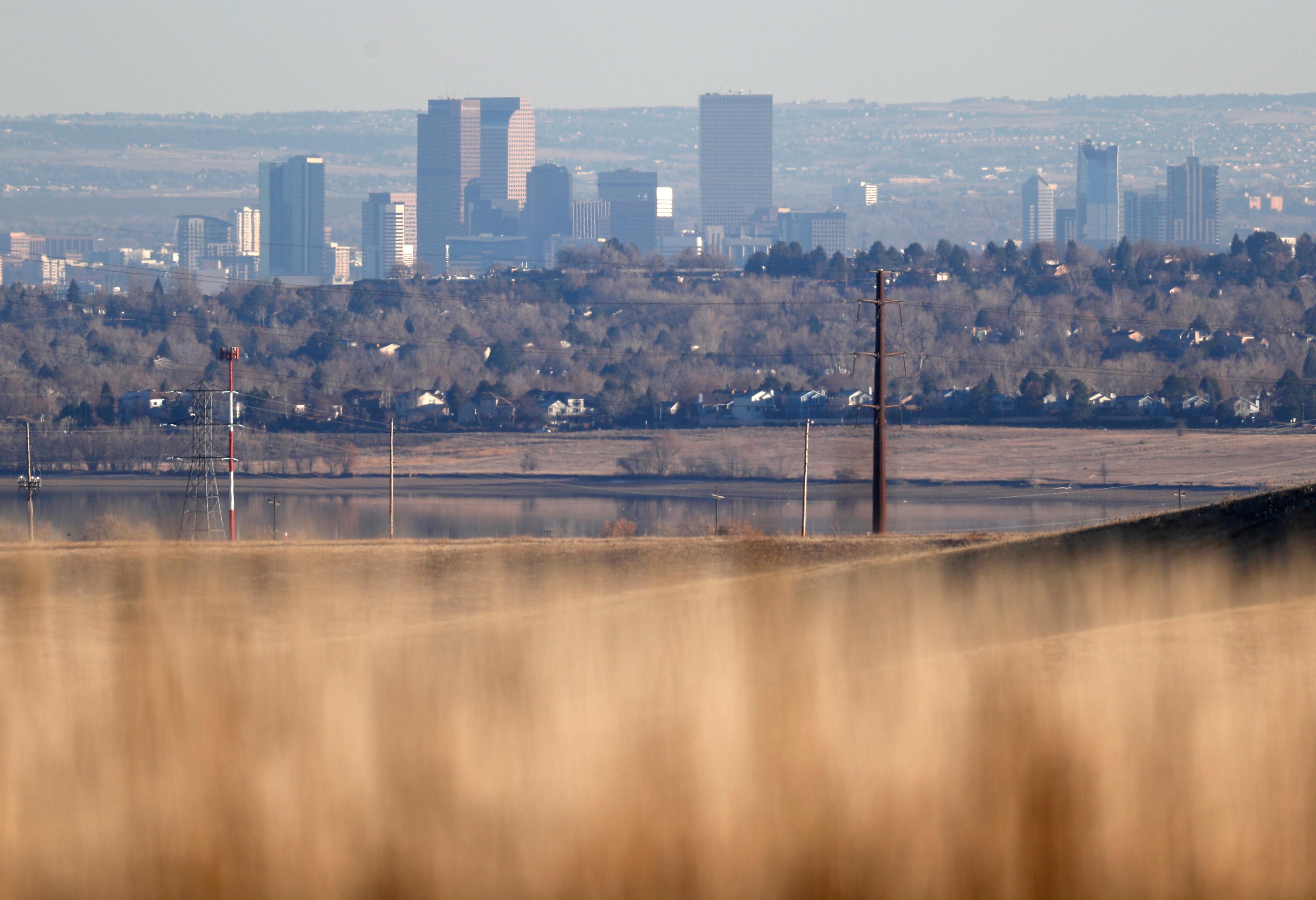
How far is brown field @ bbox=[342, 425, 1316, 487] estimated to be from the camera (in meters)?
91.2

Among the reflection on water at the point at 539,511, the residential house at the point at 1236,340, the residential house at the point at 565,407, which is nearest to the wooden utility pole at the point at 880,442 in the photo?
the reflection on water at the point at 539,511

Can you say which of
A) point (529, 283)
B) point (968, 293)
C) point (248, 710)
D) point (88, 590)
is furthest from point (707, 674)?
point (529, 283)

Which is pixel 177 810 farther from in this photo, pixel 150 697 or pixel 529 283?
pixel 529 283

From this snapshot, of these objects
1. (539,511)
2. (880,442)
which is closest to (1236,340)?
(539,511)

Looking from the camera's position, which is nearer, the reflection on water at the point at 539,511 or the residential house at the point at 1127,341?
the reflection on water at the point at 539,511

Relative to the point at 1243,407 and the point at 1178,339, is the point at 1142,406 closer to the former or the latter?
the point at 1243,407

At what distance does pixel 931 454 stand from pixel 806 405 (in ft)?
62.9

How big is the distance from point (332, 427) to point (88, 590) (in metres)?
104

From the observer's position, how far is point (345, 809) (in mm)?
6383

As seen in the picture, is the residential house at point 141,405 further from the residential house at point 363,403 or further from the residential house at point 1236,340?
the residential house at point 1236,340

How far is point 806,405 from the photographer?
395 ft

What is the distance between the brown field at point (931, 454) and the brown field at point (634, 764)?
7734 cm

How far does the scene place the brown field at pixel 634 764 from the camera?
6.28m

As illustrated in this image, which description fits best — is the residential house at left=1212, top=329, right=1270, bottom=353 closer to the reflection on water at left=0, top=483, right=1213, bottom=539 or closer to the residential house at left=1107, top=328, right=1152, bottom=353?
the residential house at left=1107, top=328, right=1152, bottom=353
